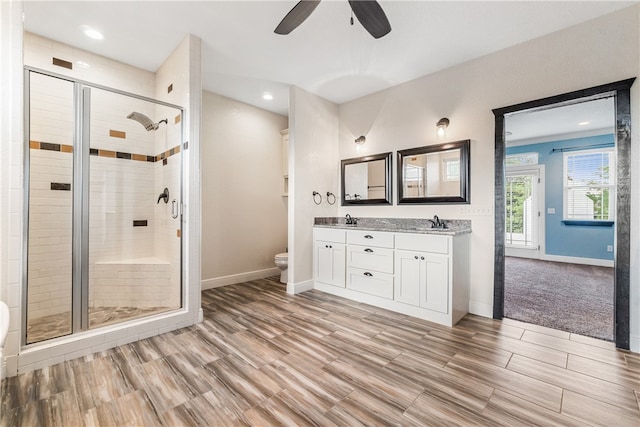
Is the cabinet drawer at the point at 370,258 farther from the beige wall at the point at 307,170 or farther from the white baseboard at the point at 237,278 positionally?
the white baseboard at the point at 237,278

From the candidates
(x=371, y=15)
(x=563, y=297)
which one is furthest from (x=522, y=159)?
(x=371, y=15)

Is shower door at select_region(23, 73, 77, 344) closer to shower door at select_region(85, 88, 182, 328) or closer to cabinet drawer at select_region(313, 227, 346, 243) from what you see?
shower door at select_region(85, 88, 182, 328)

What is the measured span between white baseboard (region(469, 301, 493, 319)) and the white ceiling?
2667 mm

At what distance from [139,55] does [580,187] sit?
7.67 m

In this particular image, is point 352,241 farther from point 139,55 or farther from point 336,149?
point 139,55

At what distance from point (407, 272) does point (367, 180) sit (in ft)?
5.05

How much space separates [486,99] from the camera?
2.91 meters

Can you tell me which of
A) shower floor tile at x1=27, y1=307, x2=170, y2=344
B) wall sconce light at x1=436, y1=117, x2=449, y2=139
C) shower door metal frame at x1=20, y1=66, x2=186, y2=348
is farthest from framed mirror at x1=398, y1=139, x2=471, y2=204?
shower door metal frame at x1=20, y1=66, x2=186, y2=348

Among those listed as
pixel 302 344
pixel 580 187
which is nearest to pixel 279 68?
pixel 302 344

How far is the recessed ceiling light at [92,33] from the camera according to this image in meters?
2.54

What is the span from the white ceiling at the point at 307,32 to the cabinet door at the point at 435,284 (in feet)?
7.02

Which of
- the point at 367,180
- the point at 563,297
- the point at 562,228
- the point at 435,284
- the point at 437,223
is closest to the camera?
the point at 435,284

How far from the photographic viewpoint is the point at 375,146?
3.86m

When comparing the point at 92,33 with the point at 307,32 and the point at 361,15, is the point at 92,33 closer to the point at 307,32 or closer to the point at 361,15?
the point at 307,32
